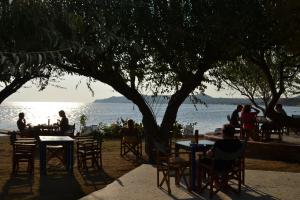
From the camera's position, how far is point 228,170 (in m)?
9.03

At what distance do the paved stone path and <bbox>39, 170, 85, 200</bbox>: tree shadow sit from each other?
46 centimetres

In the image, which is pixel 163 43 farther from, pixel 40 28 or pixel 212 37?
pixel 40 28

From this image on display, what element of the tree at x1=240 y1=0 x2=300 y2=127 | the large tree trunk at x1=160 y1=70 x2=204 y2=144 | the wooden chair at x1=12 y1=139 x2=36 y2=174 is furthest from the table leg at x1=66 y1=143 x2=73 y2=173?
the tree at x1=240 y1=0 x2=300 y2=127

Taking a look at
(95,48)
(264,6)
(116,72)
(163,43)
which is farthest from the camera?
(116,72)

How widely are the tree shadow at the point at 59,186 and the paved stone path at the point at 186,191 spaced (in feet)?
1.49

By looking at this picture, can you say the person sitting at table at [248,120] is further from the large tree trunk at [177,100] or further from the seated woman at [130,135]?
the seated woman at [130,135]

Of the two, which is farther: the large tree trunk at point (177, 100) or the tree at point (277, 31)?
the large tree trunk at point (177, 100)

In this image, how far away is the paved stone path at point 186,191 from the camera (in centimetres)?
903

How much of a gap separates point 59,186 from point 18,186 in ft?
2.65

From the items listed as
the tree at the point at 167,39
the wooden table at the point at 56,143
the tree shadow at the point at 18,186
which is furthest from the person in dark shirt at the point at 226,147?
the wooden table at the point at 56,143

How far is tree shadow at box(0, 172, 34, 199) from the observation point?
930 centimetres

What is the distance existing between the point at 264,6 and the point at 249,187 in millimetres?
4046

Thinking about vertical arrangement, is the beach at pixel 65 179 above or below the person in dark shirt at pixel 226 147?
below

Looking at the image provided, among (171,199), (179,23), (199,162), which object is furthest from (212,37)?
(171,199)
